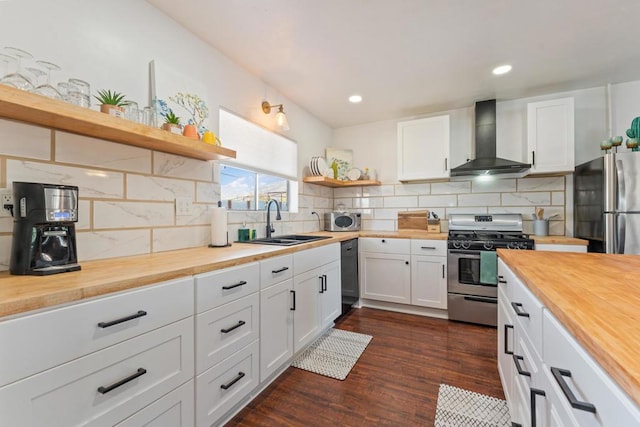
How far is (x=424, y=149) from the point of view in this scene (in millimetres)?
3266

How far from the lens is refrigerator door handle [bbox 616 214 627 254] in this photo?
7.35 feet

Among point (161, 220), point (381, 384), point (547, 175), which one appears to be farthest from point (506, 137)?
point (161, 220)

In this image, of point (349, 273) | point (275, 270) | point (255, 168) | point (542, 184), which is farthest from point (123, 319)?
point (542, 184)

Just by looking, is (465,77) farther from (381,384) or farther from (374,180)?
(381,384)

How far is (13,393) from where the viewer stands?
73 centimetres

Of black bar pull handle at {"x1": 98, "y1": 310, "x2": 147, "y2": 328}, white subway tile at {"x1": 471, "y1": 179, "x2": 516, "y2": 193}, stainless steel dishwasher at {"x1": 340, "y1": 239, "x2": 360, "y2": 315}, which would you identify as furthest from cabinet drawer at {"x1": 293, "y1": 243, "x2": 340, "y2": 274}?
white subway tile at {"x1": 471, "y1": 179, "x2": 516, "y2": 193}

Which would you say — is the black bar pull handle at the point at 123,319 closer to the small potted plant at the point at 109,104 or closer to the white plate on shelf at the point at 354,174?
the small potted plant at the point at 109,104

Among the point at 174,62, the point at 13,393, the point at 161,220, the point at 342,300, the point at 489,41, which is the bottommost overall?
the point at 342,300

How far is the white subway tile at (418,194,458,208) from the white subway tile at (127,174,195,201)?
276 centimetres

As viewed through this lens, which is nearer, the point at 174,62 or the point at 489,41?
the point at 174,62

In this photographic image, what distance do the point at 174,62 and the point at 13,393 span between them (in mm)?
1845

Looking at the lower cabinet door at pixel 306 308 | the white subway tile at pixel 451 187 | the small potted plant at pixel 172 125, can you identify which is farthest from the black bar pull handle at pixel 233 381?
the white subway tile at pixel 451 187

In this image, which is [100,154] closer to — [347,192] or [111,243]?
[111,243]

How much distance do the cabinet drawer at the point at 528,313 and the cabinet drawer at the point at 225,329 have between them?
4.29ft
